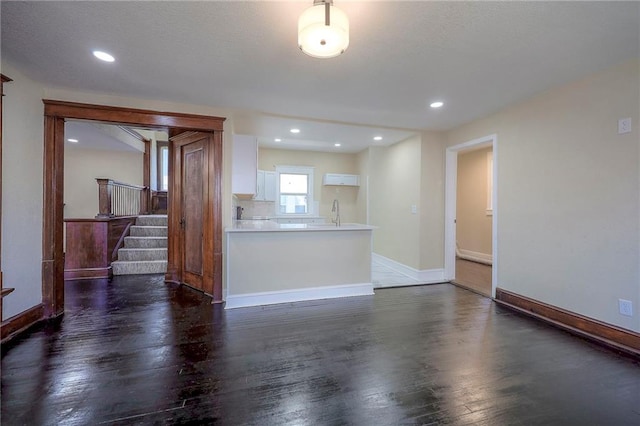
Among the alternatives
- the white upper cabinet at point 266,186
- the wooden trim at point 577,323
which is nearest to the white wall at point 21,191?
the white upper cabinet at point 266,186

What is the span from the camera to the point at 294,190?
692 centimetres

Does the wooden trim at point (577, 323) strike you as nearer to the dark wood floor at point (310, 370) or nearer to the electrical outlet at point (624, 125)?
the dark wood floor at point (310, 370)

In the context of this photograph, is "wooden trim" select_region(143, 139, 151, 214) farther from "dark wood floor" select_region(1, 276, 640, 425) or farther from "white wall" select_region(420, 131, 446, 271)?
"white wall" select_region(420, 131, 446, 271)

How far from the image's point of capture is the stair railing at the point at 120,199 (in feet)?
16.6

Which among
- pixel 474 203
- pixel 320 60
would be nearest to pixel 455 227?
pixel 474 203

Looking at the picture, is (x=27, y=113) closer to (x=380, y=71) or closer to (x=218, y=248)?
(x=218, y=248)

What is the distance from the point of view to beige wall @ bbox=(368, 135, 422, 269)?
15.9 ft

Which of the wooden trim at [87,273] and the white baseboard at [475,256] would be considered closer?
the wooden trim at [87,273]

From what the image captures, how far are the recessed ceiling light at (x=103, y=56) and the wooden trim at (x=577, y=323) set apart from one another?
493cm

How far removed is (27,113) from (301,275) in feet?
11.1

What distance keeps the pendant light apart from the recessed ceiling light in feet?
5.96

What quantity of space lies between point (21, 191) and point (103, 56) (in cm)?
162

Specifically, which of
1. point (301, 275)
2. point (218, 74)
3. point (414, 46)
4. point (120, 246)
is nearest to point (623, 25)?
point (414, 46)

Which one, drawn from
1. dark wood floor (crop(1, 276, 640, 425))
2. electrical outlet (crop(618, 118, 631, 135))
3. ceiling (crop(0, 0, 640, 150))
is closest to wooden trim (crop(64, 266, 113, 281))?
dark wood floor (crop(1, 276, 640, 425))
